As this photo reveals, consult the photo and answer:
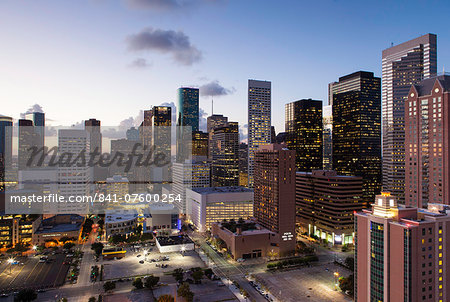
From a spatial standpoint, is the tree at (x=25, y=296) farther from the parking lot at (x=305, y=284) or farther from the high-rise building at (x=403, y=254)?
the high-rise building at (x=403, y=254)

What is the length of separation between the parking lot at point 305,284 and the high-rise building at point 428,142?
33.0 m

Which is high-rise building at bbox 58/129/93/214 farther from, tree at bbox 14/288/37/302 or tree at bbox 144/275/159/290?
tree at bbox 144/275/159/290

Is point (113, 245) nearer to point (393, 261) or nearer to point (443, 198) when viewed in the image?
point (393, 261)

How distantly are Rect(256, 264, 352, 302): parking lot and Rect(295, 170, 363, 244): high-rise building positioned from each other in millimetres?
24008

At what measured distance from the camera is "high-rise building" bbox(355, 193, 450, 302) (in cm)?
4706

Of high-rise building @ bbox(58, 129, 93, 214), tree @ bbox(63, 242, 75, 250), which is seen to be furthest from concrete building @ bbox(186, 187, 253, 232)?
high-rise building @ bbox(58, 129, 93, 214)

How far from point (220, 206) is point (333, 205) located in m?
42.4

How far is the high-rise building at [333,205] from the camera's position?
10656 cm

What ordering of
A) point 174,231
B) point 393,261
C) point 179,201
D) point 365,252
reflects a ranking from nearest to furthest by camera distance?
1. point 393,261
2. point 365,252
3. point 174,231
4. point 179,201

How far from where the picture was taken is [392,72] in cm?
18662

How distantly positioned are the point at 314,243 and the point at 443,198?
136 feet

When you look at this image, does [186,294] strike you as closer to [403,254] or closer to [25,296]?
[25,296]

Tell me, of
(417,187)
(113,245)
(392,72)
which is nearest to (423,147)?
(417,187)

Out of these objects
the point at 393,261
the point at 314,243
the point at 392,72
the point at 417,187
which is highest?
the point at 392,72
